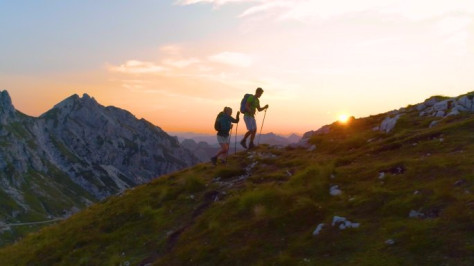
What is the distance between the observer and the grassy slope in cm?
1179

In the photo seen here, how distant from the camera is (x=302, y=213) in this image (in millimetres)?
14953

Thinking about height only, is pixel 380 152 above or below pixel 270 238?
above

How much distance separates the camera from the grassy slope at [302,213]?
11.8m

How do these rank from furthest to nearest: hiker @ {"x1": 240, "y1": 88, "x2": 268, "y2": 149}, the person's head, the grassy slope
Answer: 1. hiker @ {"x1": 240, "y1": 88, "x2": 268, "y2": 149}
2. the person's head
3. the grassy slope

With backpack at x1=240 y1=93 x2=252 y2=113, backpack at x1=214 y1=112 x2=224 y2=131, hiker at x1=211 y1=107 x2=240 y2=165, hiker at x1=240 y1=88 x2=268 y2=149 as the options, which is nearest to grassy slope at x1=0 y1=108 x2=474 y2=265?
hiker at x1=211 y1=107 x2=240 y2=165

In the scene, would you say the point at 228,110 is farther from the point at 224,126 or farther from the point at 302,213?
the point at 302,213

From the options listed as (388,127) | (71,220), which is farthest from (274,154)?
(71,220)

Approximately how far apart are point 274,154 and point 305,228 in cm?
1437

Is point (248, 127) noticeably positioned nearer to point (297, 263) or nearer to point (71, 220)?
point (71, 220)

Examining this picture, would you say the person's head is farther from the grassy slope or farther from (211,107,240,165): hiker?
the grassy slope

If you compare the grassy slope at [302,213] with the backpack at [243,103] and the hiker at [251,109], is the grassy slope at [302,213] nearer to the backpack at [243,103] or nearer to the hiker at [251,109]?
the hiker at [251,109]

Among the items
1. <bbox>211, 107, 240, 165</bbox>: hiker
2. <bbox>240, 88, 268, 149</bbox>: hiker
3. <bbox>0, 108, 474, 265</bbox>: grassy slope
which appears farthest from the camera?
<bbox>240, 88, 268, 149</bbox>: hiker

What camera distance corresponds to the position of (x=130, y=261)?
52.9 feet

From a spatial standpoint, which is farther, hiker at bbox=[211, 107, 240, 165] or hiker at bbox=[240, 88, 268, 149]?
hiker at bbox=[240, 88, 268, 149]
